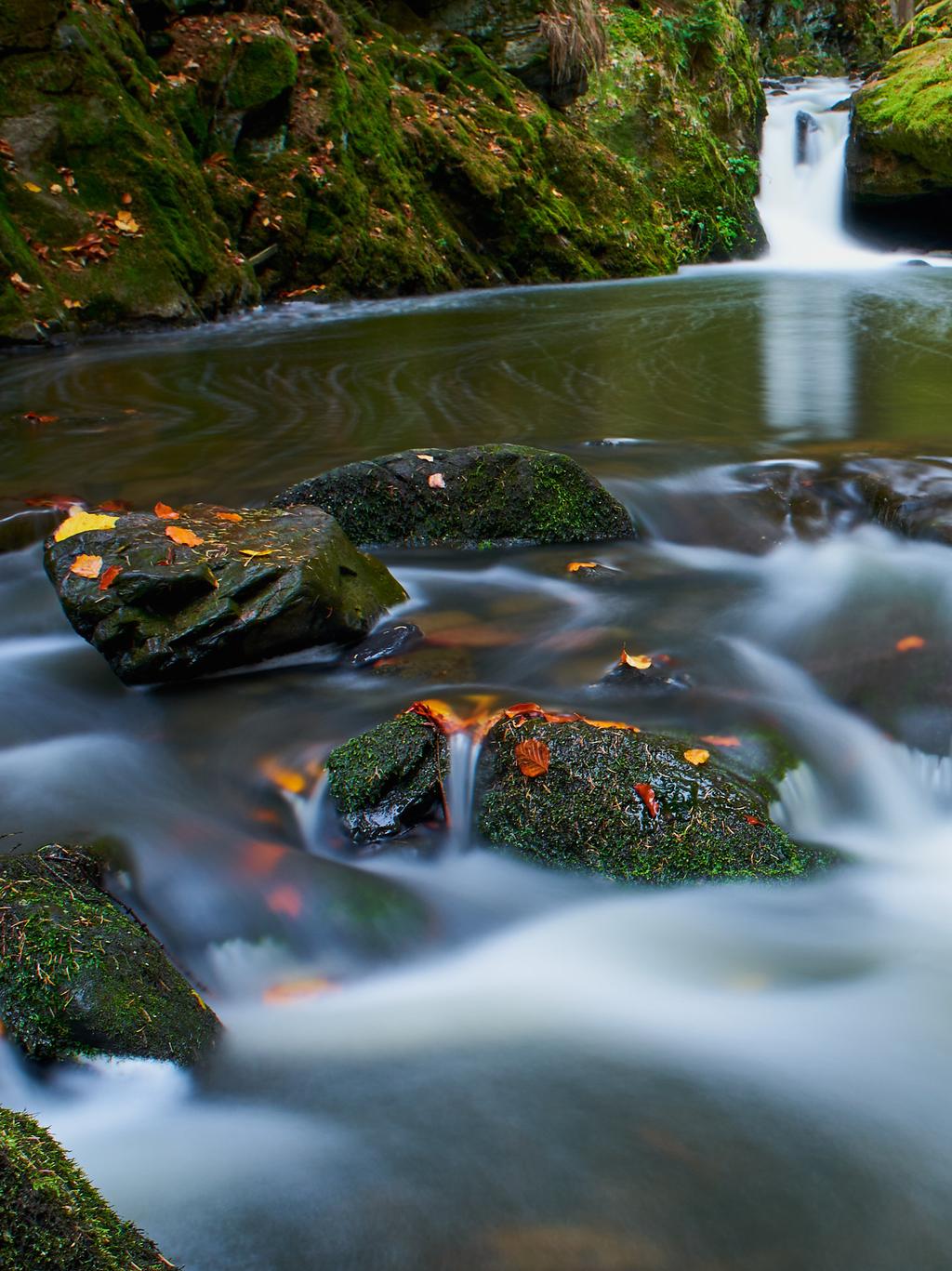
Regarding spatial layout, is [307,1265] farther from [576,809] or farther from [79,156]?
[79,156]

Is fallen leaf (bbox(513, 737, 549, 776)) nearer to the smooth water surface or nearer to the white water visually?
the smooth water surface

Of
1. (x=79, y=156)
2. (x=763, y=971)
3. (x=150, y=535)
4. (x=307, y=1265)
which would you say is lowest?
(x=763, y=971)

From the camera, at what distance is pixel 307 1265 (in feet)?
5.42

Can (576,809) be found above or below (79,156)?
below

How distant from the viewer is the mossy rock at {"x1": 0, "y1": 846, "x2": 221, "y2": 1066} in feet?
6.28

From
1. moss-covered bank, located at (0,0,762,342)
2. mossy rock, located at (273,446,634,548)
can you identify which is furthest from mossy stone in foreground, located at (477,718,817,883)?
moss-covered bank, located at (0,0,762,342)

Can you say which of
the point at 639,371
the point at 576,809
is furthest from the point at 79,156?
the point at 576,809

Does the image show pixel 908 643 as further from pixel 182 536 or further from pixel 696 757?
pixel 182 536

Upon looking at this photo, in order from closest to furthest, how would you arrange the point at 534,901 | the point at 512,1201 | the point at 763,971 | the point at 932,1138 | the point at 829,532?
the point at 512,1201, the point at 932,1138, the point at 763,971, the point at 534,901, the point at 829,532

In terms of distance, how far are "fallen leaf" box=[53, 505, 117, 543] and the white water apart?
17876mm

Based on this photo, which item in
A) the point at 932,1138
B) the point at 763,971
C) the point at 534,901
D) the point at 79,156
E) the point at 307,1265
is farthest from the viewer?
the point at 79,156

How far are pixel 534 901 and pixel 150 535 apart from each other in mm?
1824

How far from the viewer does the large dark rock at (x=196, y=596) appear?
3332 mm

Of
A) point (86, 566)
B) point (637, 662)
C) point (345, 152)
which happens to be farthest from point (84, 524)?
point (345, 152)
